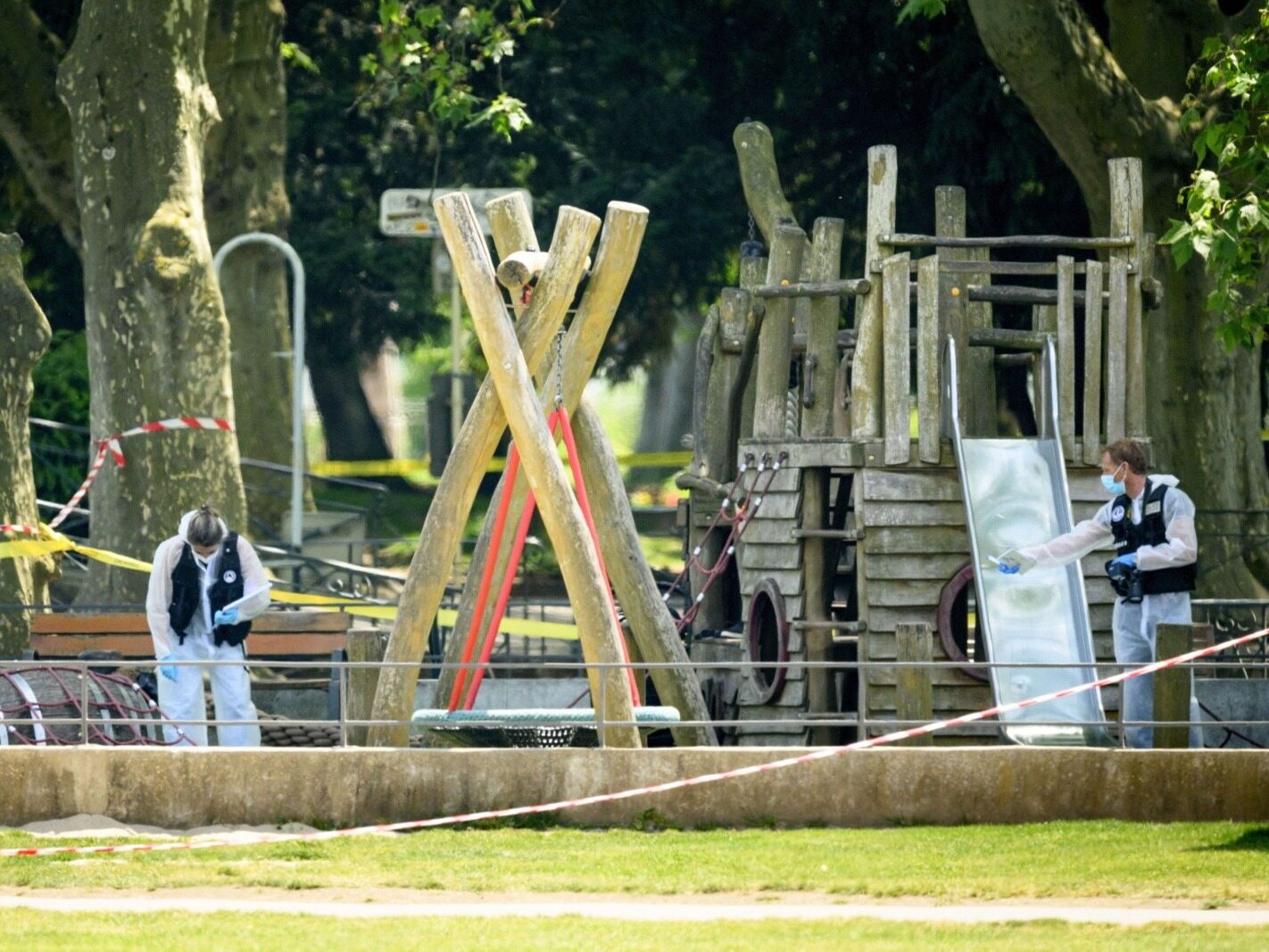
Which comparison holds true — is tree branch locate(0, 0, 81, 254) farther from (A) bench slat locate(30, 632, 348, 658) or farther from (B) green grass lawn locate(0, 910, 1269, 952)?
(B) green grass lawn locate(0, 910, 1269, 952)

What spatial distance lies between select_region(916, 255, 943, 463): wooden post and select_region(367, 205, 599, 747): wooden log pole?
243cm

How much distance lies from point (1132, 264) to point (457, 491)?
4.74 metres

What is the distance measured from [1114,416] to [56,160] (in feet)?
39.7

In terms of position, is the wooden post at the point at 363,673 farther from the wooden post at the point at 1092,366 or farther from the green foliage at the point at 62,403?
the green foliage at the point at 62,403

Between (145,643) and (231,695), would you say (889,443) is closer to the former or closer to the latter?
(231,695)

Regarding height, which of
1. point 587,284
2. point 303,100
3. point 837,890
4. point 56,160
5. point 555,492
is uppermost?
point 303,100

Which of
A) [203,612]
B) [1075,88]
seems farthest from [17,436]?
[1075,88]

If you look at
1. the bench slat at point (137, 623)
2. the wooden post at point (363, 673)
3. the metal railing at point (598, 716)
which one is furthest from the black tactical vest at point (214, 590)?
the bench slat at point (137, 623)

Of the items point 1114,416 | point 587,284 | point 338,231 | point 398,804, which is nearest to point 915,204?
point 338,231

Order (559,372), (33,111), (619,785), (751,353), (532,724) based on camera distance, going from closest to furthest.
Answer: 1. (619,785)
2. (532,724)
3. (559,372)
4. (751,353)
5. (33,111)

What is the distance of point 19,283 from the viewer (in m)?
16.6

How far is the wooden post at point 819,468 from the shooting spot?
1476 cm

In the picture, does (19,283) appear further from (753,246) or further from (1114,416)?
(1114,416)

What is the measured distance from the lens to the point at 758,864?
A: 1082 cm
